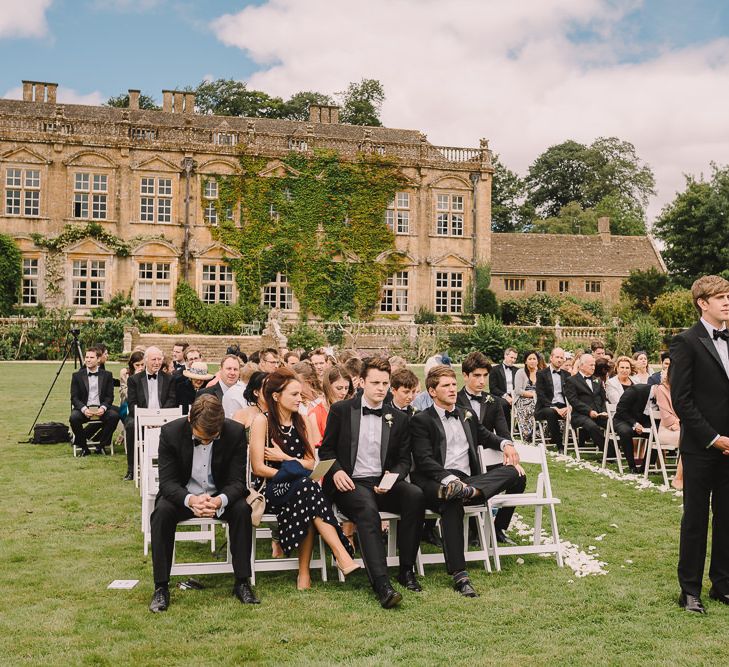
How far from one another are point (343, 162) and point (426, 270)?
22.1ft

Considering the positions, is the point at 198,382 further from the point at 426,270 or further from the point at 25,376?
the point at 426,270

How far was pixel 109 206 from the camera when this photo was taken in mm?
36500

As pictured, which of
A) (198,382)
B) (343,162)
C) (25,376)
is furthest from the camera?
(343,162)

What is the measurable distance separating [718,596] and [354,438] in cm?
305

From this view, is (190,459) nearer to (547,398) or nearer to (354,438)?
(354,438)

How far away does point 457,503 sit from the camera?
651 centimetres

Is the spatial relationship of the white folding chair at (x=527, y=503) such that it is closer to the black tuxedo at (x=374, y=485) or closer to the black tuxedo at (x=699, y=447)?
the black tuxedo at (x=374, y=485)

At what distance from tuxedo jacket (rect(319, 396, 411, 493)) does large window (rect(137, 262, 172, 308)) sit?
102ft

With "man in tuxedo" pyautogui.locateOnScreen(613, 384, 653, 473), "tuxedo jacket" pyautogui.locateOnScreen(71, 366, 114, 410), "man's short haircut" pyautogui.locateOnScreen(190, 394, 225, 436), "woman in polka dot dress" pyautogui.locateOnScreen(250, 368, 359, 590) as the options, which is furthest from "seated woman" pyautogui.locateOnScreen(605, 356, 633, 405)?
"man's short haircut" pyautogui.locateOnScreen(190, 394, 225, 436)

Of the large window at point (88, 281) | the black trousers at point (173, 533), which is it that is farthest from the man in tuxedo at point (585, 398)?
the large window at point (88, 281)

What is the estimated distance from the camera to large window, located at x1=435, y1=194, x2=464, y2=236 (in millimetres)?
40062

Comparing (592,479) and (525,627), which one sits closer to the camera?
(525,627)

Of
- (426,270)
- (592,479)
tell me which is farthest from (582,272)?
(592,479)

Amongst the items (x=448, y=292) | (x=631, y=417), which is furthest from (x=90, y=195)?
(x=631, y=417)
